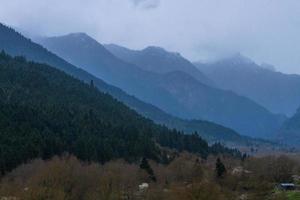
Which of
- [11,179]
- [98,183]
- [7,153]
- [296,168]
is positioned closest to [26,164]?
[7,153]

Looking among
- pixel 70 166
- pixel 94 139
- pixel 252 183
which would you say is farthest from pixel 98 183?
pixel 94 139

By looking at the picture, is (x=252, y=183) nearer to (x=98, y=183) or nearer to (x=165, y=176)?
(x=165, y=176)

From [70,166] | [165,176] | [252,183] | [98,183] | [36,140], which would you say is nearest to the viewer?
[98,183]

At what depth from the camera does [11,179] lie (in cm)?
13200

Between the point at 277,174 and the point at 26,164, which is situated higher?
the point at 277,174

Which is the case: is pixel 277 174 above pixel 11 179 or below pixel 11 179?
above

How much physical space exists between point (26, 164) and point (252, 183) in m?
58.6

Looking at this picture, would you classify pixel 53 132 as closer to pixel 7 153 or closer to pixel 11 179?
pixel 7 153

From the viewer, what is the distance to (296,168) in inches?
6161

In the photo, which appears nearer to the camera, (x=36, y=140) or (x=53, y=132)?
(x=36, y=140)

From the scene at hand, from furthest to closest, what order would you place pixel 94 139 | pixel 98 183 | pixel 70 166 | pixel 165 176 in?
1. pixel 94 139
2. pixel 165 176
3. pixel 70 166
4. pixel 98 183

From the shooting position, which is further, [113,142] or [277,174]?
[113,142]

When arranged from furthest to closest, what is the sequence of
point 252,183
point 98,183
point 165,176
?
point 165,176 < point 252,183 < point 98,183

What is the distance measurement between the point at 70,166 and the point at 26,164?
104ft
